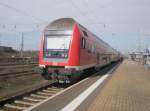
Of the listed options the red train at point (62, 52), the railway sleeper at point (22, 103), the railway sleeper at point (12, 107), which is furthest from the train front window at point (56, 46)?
the railway sleeper at point (12, 107)

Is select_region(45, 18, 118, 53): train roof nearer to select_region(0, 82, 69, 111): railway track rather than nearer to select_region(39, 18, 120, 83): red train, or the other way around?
select_region(39, 18, 120, 83): red train

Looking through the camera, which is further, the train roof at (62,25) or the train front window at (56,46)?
the train roof at (62,25)

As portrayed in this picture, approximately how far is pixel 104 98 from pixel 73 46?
5.42 metres

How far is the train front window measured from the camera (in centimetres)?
Answer: 1464

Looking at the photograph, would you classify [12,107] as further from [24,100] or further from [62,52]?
[62,52]

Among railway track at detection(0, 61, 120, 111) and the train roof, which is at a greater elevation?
the train roof

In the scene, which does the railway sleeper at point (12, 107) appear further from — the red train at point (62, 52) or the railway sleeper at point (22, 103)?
the red train at point (62, 52)

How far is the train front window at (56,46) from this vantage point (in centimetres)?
1464

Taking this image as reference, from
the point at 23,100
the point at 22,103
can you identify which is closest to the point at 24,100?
the point at 23,100

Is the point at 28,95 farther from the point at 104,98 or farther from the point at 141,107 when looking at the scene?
the point at 141,107

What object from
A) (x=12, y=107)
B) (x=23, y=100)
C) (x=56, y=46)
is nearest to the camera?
(x=12, y=107)

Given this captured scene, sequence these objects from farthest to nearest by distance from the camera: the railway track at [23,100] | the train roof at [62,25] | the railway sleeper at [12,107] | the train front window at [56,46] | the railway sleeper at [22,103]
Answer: the train roof at [62,25]
the train front window at [56,46]
the railway sleeper at [22,103]
the railway track at [23,100]
the railway sleeper at [12,107]

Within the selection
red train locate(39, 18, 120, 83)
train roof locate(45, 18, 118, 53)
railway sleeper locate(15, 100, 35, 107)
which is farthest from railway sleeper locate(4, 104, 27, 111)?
train roof locate(45, 18, 118, 53)

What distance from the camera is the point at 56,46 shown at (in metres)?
14.8
